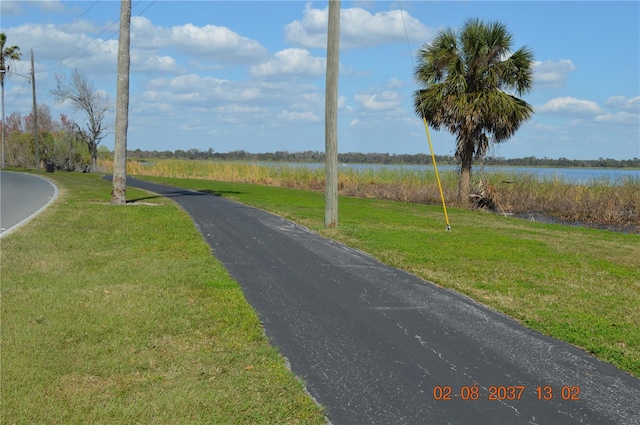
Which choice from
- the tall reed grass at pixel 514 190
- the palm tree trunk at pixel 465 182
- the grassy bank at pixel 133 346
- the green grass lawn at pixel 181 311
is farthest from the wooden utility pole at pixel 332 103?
the palm tree trunk at pixel 465 182

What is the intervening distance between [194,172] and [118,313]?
4572cm

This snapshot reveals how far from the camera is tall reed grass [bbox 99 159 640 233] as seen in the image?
2602cm

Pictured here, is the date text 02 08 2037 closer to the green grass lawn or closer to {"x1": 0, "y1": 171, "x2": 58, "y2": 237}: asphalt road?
the green grass lawn

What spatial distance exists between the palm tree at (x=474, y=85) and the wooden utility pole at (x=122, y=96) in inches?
488

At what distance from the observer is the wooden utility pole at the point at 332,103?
613 inches

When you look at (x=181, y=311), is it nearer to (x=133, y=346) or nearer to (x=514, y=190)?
(x=133, y=346)

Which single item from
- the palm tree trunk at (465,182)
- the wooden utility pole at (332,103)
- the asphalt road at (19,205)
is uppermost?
the wooden utility pole at (332,103)

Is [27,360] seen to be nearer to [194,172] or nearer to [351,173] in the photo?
[351,173]

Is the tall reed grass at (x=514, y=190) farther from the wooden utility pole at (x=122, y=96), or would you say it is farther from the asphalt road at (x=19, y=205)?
the asphalt road at (x=19, y=205)

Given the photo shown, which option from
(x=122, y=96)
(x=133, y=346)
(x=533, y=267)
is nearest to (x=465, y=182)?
(x=122, y=96)

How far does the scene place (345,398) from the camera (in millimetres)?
4883

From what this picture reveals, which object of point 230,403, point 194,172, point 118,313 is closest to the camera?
point 230,403

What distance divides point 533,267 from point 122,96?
45.7ft

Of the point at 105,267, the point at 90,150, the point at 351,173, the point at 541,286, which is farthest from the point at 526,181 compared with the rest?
the point at 90,150
